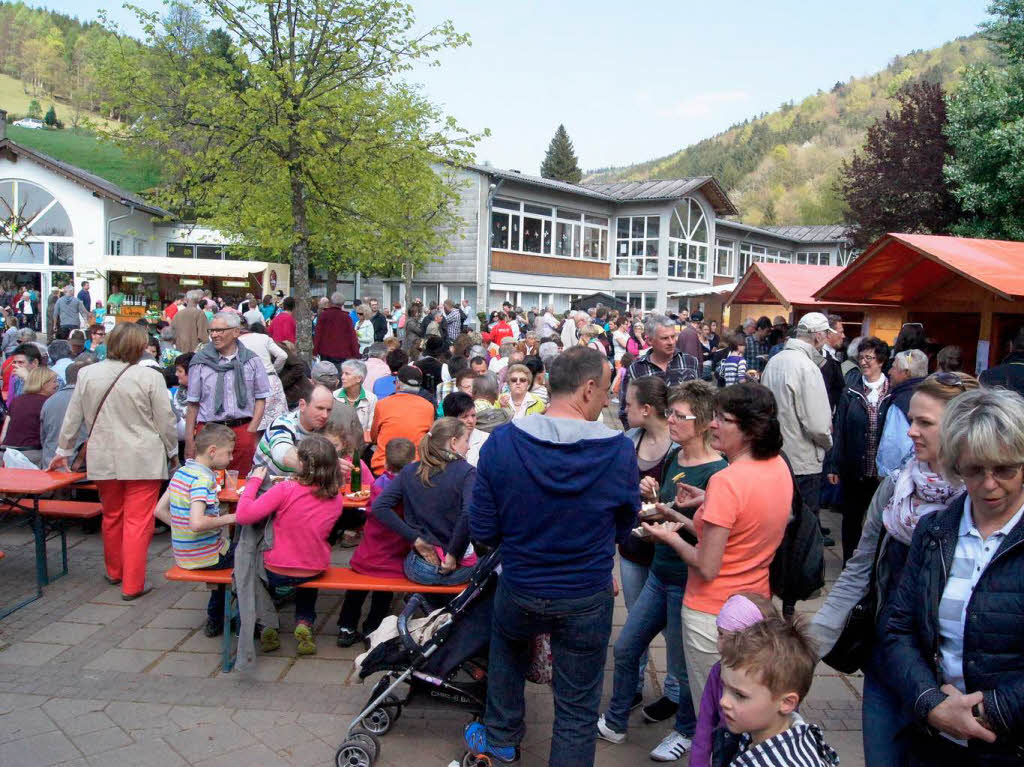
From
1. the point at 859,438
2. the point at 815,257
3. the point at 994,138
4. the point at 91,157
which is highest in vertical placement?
the point at 91,157

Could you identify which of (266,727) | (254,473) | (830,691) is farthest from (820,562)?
(254,473)

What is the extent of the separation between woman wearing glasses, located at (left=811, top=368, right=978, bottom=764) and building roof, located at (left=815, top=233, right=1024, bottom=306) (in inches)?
197

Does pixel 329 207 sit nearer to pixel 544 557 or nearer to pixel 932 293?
pixel 932 293

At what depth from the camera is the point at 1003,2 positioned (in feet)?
60.0

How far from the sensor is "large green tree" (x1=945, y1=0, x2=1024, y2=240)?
55.7 ft

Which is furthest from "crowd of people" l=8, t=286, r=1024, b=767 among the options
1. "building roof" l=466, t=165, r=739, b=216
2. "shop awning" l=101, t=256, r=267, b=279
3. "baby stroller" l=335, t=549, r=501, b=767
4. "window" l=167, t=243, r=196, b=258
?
Result: "window" l=167, t=243, r=196, b=258

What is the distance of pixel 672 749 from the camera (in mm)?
3570

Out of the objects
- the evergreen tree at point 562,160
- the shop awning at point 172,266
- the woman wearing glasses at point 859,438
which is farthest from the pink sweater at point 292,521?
the evergreen tree at point 562,160

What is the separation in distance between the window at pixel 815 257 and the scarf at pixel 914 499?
4986 centimetres

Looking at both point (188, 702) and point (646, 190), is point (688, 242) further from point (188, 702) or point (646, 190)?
point (188, 702)

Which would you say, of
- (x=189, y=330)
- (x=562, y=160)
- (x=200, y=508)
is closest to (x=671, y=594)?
(x=200, y=508)

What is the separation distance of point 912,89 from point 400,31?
16.6 meters

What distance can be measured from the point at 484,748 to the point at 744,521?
151 cm

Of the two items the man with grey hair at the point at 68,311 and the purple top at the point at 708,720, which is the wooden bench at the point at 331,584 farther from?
the man with grey hair at the point at 68,311
